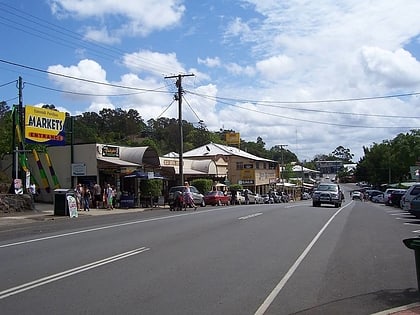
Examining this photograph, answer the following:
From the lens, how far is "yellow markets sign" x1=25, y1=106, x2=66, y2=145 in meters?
33.2

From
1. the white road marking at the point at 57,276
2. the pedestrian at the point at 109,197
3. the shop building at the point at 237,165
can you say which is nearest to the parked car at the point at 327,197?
the pedestrian at the point at 109,197

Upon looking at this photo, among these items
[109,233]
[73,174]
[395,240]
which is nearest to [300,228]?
[395,240]

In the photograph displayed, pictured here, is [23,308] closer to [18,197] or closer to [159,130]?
[18,197]

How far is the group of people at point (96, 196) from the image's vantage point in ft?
109

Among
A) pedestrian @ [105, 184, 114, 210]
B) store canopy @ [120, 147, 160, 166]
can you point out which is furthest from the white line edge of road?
store canopy @ [120, 147, 160, 166]

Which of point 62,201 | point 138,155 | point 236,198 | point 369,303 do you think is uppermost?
point 138,155

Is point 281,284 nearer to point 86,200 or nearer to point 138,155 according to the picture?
point 86,200

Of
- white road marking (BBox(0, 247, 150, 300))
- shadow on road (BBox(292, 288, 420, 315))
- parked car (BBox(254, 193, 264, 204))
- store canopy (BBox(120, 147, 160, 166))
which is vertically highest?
store canopy (BBox(120, 147, 160, 166))

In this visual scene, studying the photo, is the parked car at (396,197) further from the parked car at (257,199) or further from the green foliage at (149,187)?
the green foliage at (149,187)

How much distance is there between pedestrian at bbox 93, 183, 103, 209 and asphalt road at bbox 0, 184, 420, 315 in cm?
1823

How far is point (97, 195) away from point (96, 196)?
0.86 feet

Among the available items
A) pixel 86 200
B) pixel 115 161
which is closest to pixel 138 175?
pixel 115 161

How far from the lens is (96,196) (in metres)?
36.4

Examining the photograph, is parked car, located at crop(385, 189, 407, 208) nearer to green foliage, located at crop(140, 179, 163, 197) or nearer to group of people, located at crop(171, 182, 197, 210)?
group of people, located at crop(171, 182, 197, 210)
